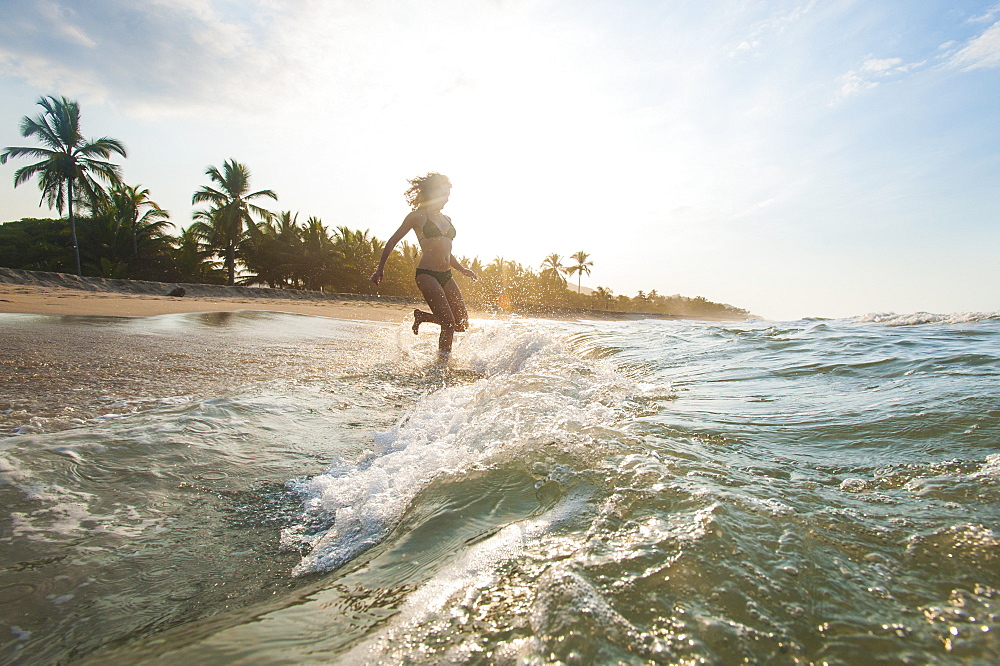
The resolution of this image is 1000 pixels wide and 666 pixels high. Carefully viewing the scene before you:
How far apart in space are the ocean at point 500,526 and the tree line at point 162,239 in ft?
79.7

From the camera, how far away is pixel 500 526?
1.33m

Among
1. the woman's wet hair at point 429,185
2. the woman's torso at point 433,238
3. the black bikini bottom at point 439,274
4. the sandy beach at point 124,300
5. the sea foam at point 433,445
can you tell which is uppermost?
the woman's wet hair at point 429,185

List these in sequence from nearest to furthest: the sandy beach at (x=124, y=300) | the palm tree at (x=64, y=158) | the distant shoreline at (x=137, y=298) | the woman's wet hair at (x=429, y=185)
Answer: the woman's wet hair at (x=429, y=185), the sandy beach at (x=124, y=300), the distant shoreline at (x=137, y=298), the palm tree at (x=64, y=158)

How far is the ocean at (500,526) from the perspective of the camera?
88 cm

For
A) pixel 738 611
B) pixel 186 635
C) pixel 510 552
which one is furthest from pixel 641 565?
pixel 186 635

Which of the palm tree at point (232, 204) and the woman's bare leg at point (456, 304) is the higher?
the palm tree at point (232, 204)

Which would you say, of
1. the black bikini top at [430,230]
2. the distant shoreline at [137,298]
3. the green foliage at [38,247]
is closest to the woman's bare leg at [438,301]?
the black bikini top at [430,230]

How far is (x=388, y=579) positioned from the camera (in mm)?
1131

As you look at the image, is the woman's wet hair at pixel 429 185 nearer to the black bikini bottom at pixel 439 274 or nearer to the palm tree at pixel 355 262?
the black bikini bottom at pixel 439 274

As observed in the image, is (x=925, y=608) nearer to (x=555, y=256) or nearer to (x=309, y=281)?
(x=309, y=281)

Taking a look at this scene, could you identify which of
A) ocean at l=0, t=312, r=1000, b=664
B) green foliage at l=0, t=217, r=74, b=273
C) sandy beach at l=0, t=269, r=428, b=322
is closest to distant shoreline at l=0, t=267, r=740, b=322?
sandy beach at l=0, t=269, r=428, b=322

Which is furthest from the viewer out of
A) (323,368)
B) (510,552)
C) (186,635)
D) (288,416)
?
(323,368)

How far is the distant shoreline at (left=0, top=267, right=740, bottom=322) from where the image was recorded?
9.19m

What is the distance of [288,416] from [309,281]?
3125 cm
